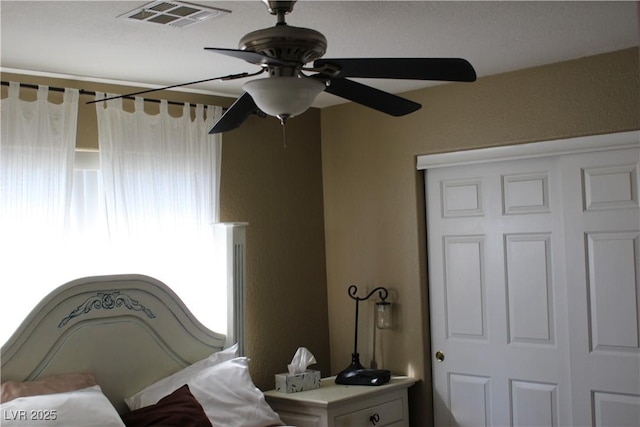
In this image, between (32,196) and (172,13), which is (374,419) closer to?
(32,196)

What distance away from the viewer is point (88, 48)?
3.29 meters

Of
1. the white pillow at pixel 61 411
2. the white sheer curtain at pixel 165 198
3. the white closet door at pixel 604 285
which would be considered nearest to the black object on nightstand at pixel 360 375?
the white sheer curtain at pixel 165 198

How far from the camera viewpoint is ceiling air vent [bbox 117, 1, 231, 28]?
2742mm

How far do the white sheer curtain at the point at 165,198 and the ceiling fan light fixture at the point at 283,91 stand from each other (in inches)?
68.9

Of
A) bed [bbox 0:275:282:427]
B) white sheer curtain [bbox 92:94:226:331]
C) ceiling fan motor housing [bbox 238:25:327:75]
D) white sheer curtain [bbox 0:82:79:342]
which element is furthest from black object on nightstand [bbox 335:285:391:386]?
ceiling fan motor housing [bbox 238:25:327:75]

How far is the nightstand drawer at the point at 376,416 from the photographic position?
3980 millimetres

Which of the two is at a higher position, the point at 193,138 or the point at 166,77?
the point at 166,77

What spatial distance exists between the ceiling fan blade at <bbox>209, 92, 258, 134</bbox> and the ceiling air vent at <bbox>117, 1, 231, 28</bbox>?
0.42 m

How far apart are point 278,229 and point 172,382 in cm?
126

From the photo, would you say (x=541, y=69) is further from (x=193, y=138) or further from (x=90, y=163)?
(x=90, y=163)

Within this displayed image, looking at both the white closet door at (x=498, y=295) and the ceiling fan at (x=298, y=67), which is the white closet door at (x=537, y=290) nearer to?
the white closet door at (x=498, y=295)

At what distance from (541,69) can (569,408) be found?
5.64 feet

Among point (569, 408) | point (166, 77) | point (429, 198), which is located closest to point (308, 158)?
point (429, 198)

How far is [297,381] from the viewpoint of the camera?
4.16 meters
